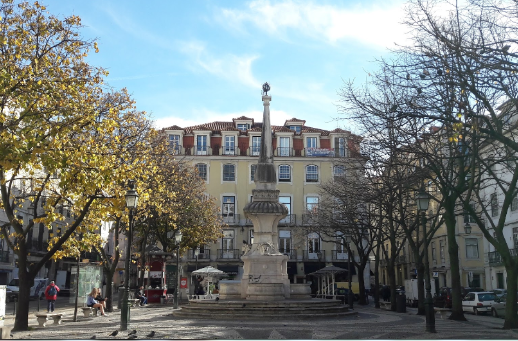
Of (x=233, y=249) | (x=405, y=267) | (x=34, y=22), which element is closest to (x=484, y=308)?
(x=34, y=22)

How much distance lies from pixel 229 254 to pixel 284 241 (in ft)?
18.9

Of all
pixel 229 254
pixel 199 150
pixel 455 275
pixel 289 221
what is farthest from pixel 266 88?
pixel 229 254

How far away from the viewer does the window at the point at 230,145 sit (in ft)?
186

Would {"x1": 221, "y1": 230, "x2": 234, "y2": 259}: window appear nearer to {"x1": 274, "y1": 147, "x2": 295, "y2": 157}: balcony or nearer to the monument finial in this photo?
{"x1": 274, "y1": 147, "x2": 295, "y2": 157}: balcony

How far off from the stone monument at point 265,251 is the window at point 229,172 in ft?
96.7

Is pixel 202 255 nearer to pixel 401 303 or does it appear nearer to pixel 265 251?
pixel 401 303

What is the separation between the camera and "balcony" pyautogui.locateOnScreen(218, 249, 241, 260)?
177 feet

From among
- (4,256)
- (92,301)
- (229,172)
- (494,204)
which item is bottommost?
(92,301)

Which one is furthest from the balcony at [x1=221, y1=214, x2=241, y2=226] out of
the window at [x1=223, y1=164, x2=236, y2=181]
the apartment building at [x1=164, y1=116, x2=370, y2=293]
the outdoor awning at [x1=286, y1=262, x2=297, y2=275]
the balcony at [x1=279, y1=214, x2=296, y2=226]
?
the outdoor awning at [x1=286, y1=262, x2=297, y2=275]

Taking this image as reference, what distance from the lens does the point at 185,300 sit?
37.9 meters

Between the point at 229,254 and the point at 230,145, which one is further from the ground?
the point at 230,145

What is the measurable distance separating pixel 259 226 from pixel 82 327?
1003 centimetres

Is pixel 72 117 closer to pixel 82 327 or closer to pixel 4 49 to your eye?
pixel 4 49

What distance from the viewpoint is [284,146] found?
5678 cm
